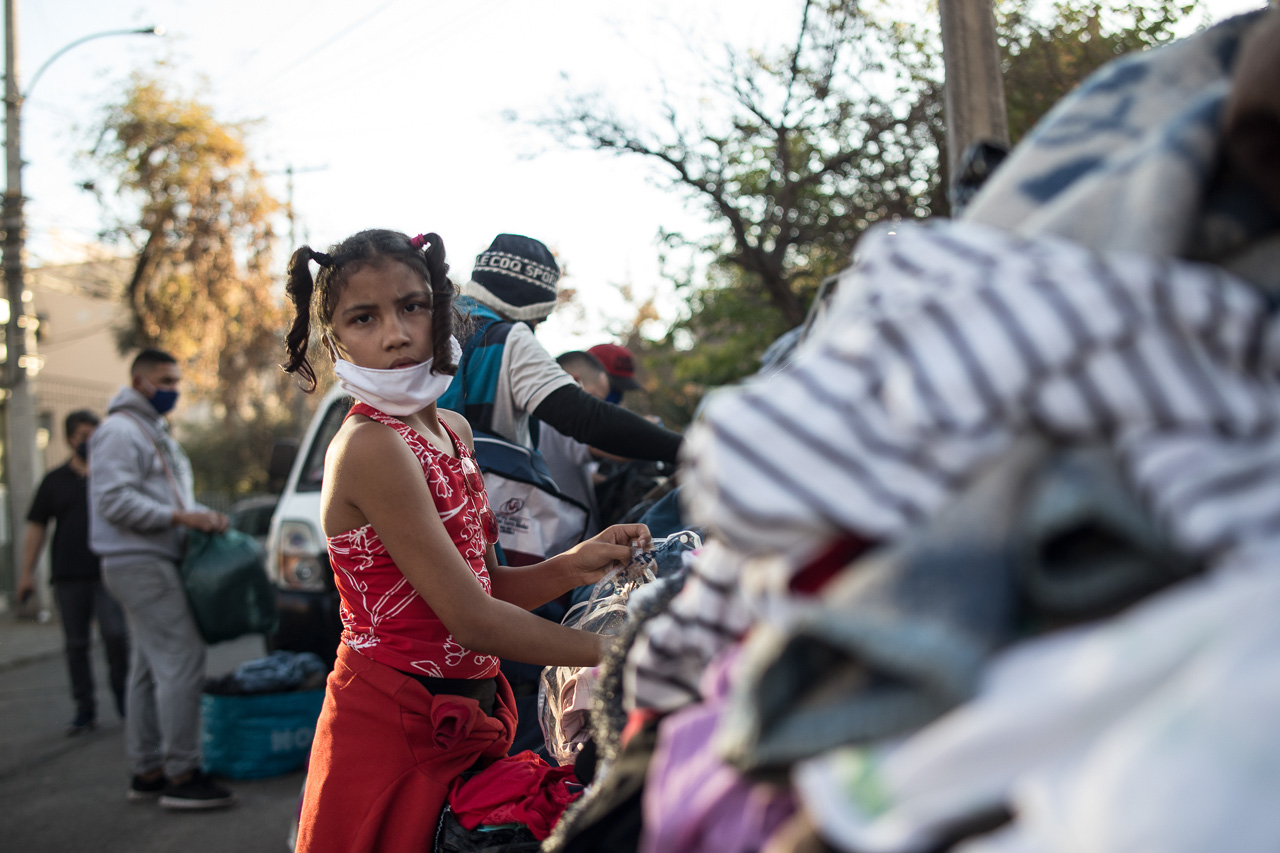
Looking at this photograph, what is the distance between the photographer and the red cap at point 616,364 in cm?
491

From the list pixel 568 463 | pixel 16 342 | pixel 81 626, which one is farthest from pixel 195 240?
pixel 568 463

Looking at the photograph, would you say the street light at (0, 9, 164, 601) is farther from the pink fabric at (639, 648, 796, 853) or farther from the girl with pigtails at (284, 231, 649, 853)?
the pink fabric at (639, 648, 796, 853)

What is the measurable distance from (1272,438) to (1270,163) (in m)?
0.22

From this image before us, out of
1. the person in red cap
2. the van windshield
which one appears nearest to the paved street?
the van windshield

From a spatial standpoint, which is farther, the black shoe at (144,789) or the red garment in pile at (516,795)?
the black shoe at (144,789)

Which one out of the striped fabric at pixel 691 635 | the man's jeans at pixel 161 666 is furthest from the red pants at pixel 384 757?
the man's jeans at pixel 161 666

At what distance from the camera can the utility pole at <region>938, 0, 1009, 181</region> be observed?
134 inches

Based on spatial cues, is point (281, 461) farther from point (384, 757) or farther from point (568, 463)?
point (384, 757)

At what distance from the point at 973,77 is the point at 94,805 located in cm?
544

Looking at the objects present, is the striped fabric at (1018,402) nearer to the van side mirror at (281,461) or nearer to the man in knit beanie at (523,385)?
the man in knit beanie at (523,385)

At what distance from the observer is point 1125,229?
0.76m

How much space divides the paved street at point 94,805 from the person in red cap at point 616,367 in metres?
2.65

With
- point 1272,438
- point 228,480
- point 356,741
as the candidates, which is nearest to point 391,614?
point 356,741

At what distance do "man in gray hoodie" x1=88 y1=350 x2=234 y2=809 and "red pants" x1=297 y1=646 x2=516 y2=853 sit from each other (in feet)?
11.8
